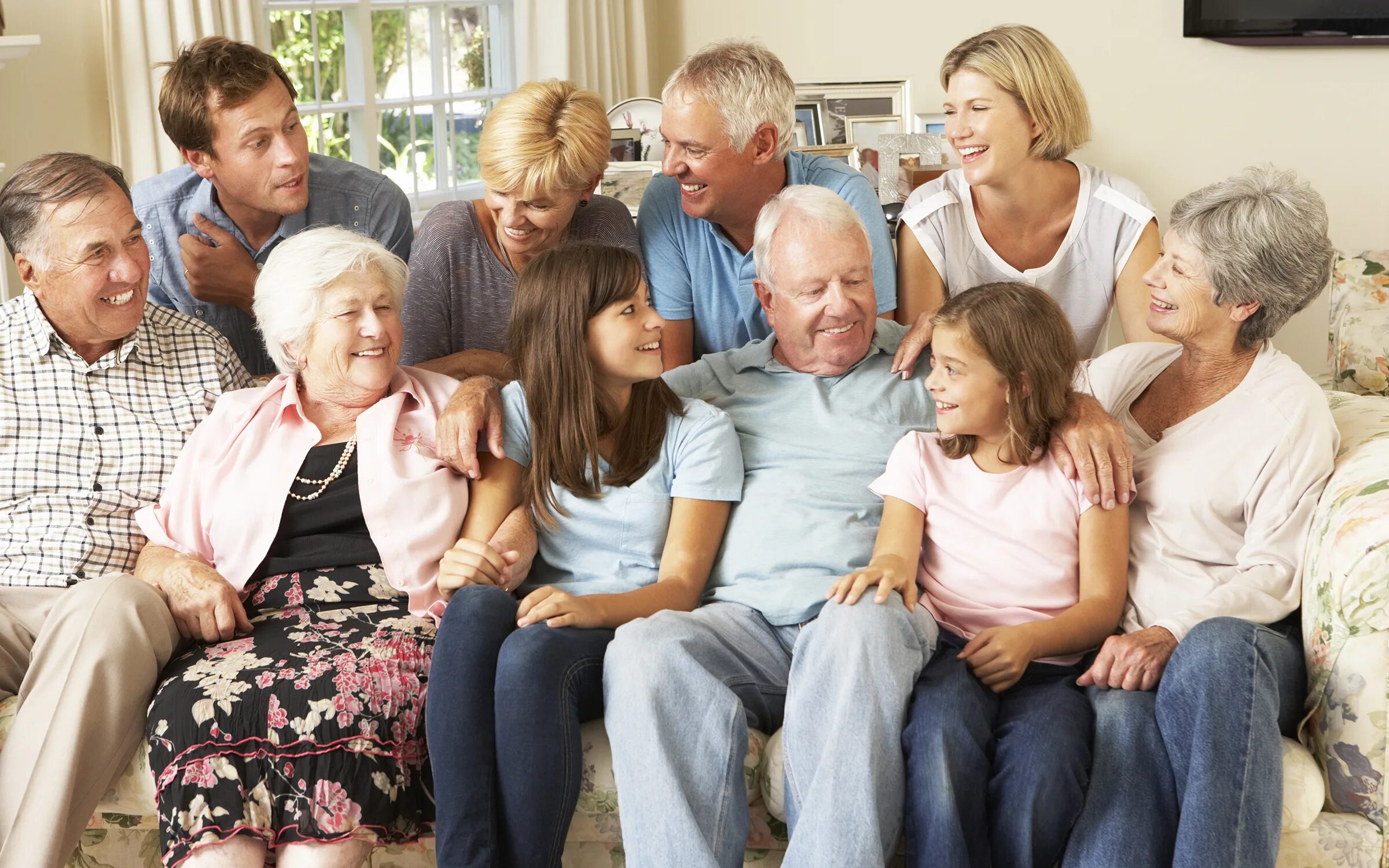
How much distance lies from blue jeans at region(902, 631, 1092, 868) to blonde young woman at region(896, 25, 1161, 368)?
3.13 feet

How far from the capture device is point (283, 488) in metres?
1.97

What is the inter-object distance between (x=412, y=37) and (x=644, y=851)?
144 inches

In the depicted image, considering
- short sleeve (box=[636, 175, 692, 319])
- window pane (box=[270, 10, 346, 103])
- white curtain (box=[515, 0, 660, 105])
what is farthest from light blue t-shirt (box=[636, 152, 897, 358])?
white curtain (box=[515, 0, 660, 105])

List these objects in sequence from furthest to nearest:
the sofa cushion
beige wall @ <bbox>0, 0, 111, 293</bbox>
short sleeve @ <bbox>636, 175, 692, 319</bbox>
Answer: beige wall @ <bbox>0, 0, 111, 293</bbox> < the sofa cushion < short sleeve @ <bbox>636, 175, 692, 319</bbox>

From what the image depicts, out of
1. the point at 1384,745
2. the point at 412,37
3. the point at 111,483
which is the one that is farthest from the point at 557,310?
the point at 412,37

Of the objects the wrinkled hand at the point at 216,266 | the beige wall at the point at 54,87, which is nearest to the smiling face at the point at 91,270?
the wrinkled hand at the point at 216,266

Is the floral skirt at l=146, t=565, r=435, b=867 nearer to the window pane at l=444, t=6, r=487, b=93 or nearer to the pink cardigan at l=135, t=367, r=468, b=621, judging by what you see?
the pink cardigan at l=135, t=367, r=468, b=621

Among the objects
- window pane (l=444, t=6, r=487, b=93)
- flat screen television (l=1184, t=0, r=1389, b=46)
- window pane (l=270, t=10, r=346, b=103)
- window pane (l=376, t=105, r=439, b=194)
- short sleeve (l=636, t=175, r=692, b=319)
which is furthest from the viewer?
window pane (l=444, t=6, r=487, b=93)

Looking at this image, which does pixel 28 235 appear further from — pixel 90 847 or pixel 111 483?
pixel 90 847

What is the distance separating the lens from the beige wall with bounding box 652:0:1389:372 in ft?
13.4

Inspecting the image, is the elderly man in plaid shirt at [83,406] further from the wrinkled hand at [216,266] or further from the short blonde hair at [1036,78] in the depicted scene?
the short blonde hair at [1036,78]

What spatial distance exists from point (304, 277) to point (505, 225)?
0.43 meters

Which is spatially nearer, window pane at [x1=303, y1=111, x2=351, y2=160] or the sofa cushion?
the sofa cushion

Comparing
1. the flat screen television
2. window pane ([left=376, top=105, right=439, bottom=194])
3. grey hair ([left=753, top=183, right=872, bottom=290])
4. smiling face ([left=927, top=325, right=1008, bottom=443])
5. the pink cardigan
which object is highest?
the flat screen television
